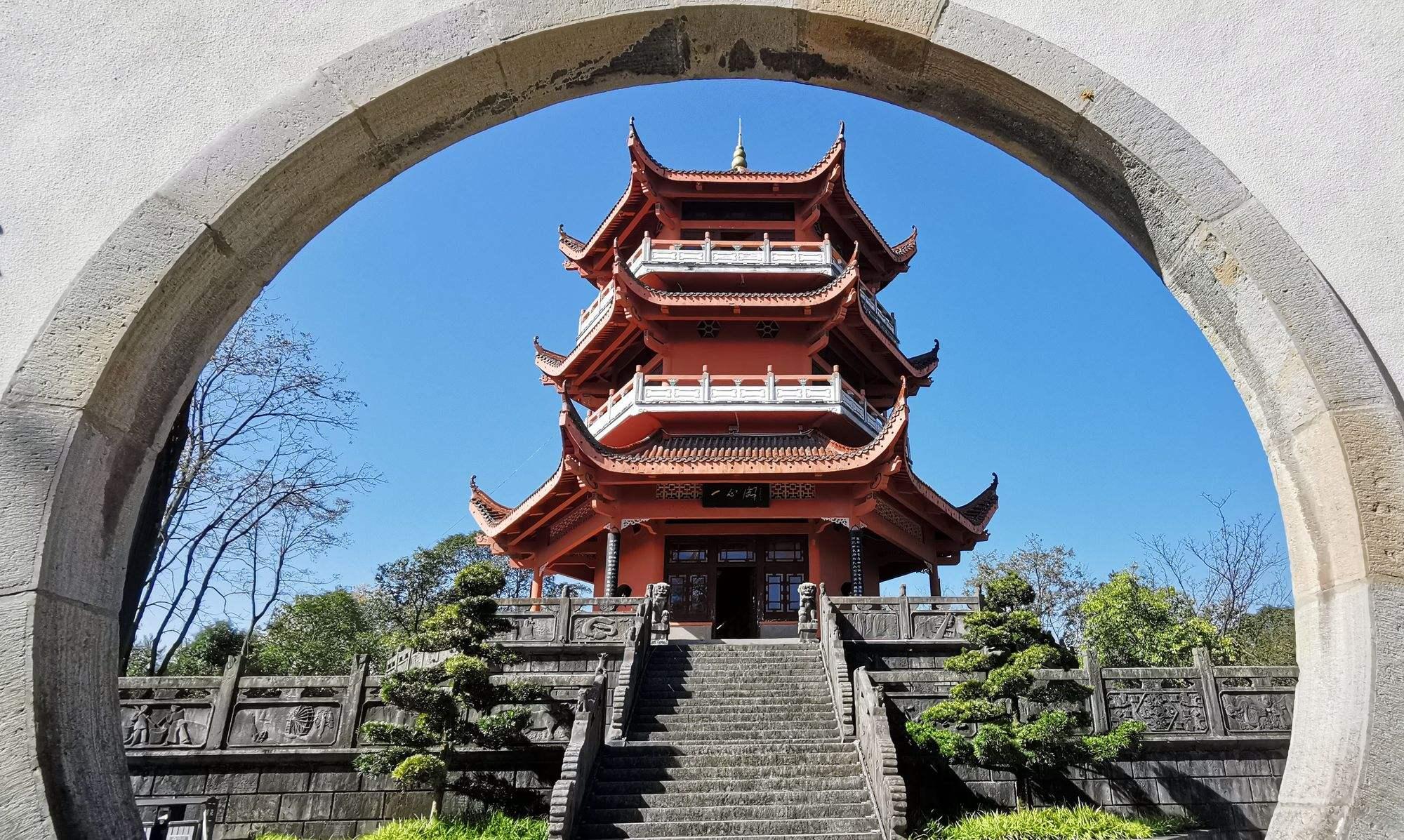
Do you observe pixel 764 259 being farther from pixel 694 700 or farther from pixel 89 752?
pixel 89 752

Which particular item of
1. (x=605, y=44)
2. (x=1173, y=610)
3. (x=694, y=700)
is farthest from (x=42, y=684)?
(x=1173, y=610)

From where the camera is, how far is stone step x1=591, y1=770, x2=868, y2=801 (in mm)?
8391

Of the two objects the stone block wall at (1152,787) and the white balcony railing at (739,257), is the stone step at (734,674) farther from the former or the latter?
the white balcony railing at (739,257)

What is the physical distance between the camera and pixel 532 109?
3.08 metres

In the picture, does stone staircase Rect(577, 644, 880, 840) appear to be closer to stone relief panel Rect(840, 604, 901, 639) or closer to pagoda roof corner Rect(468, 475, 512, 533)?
stone relief panel Rect(840, 604, 901, 639)

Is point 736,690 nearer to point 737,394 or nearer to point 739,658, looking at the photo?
point 739,658

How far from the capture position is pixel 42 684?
231 centimetres

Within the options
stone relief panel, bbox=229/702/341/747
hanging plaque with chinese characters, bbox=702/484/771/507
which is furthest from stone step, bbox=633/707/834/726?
hanging plaque with chinese characters, bbox=702/484/771/507

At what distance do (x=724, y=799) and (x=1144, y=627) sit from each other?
533 inches

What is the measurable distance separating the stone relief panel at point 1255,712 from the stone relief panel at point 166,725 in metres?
12.4

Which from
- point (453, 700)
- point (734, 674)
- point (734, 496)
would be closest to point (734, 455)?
point (734, 496)

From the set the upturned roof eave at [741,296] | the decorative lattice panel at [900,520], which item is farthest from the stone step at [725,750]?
the upturned roof eave at [741,296]

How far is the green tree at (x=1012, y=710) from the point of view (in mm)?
8914

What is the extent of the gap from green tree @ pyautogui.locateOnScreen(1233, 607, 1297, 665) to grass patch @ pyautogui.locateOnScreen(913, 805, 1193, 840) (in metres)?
9.53
